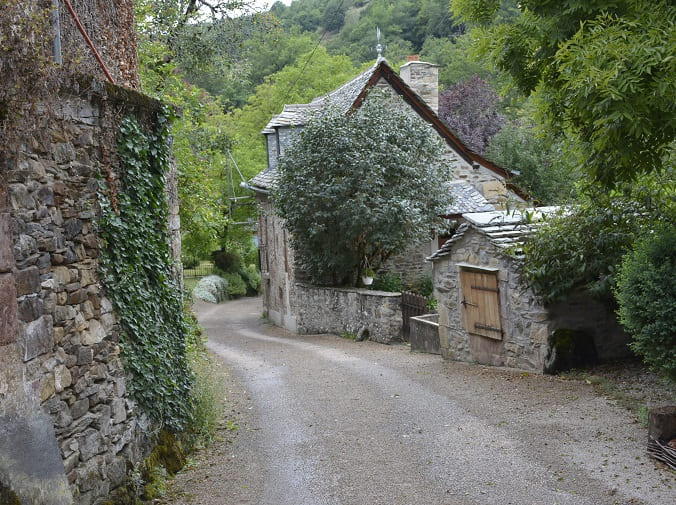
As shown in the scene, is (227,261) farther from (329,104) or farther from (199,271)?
(329,104)

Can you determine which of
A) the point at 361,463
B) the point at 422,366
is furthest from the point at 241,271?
the point at 361,463

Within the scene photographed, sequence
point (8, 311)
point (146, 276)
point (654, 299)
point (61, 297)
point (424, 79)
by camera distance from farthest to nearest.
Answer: point (424, 79) < point (654, 299) < point (146, 276) < point (61, 297) < point (8, 311)

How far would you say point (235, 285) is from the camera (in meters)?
35.8

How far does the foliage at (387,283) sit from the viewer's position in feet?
64.8

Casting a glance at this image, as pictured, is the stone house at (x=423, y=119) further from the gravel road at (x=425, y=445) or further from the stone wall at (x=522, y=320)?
the gravel road at (x=425, y=445)

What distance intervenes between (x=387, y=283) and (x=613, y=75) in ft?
46.9

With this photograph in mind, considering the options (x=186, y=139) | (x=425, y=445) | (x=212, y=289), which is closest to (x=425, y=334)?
(x=425, y=445)

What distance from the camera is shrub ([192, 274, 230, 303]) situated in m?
33.0

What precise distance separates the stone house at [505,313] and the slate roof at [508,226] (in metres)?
0.02

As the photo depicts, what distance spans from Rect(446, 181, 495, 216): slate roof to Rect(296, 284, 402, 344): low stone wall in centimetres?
416

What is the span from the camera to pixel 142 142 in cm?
648

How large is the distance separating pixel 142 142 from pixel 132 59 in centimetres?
142

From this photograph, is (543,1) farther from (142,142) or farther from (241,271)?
(241,271)

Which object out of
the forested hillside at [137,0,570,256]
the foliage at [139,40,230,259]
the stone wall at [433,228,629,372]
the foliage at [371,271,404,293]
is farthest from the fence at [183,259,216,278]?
the stone wall at [433,228,629,372]
